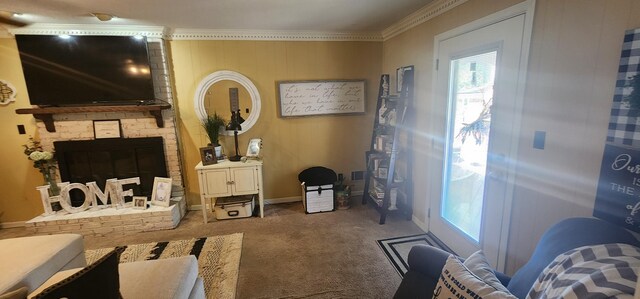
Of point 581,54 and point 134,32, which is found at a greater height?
point 134,32

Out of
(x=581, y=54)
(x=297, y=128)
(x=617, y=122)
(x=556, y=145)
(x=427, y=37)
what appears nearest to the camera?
(x=617, y=122)

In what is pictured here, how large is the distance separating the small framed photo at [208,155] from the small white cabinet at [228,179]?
0.06 m

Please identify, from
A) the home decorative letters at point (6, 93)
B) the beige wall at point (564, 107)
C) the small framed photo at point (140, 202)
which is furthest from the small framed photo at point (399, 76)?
the home decorative letters at point (6, 93)

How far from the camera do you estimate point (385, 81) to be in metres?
3.40

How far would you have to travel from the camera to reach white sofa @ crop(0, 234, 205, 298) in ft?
4.68

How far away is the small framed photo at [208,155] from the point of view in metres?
3.09

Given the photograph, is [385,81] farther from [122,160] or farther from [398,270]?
[122,160]

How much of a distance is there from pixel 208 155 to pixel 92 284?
220cm

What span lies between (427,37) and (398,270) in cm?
215

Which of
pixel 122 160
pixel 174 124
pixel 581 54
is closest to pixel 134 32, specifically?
pixel 174 124

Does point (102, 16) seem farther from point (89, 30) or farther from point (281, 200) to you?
point (281, 200)

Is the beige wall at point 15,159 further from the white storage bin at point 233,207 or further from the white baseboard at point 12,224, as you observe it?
the white storage bin at point 233,207

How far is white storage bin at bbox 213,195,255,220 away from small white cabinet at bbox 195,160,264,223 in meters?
0.13

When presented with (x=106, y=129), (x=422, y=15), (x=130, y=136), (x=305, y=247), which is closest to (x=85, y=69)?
(x=106, y=129)
